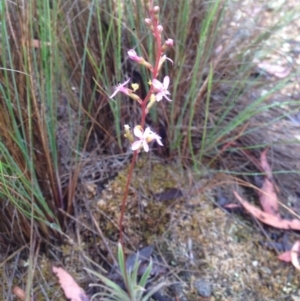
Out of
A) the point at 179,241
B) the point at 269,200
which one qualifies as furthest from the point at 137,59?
the point at 269,200

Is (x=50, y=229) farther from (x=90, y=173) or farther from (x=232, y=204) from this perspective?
(x=232, y=204)

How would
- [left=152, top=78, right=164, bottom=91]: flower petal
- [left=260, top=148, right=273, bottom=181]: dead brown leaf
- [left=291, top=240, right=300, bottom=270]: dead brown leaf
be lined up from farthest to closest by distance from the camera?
[left=260, top=148, right=273, bottom=181]: dead brown leaf
[left=291, top=240, right=300, bottom=270]: dead brown leaf
[left=152, top=78, right=164, bottom=91]: flower petal

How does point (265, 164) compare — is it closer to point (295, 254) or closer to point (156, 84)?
point (295, 254)

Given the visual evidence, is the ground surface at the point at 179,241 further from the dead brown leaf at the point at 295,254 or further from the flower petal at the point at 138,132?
the flower petal at the point at 138,132

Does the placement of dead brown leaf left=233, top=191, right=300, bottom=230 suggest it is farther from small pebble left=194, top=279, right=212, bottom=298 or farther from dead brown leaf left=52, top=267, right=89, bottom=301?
dead brown leaf left=52, top=267, right=89, bottom=301

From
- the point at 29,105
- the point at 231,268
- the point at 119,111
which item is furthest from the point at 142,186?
the point at 29,105

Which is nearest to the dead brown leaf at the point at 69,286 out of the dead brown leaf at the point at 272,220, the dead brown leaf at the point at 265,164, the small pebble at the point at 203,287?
the small pebble at the point at 203,287

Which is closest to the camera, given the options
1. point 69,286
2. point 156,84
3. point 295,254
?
point 156,84

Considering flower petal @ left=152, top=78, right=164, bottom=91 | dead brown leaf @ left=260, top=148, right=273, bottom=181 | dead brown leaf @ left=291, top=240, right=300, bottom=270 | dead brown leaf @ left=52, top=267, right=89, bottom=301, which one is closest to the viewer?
flower petal @ left=152, top=78, right=164, bottom=91

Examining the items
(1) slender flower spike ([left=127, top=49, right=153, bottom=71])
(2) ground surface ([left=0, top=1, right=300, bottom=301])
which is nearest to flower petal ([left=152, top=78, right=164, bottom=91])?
(1) slender flower spike ([left=127, top=49, right=153, bottom=71])
